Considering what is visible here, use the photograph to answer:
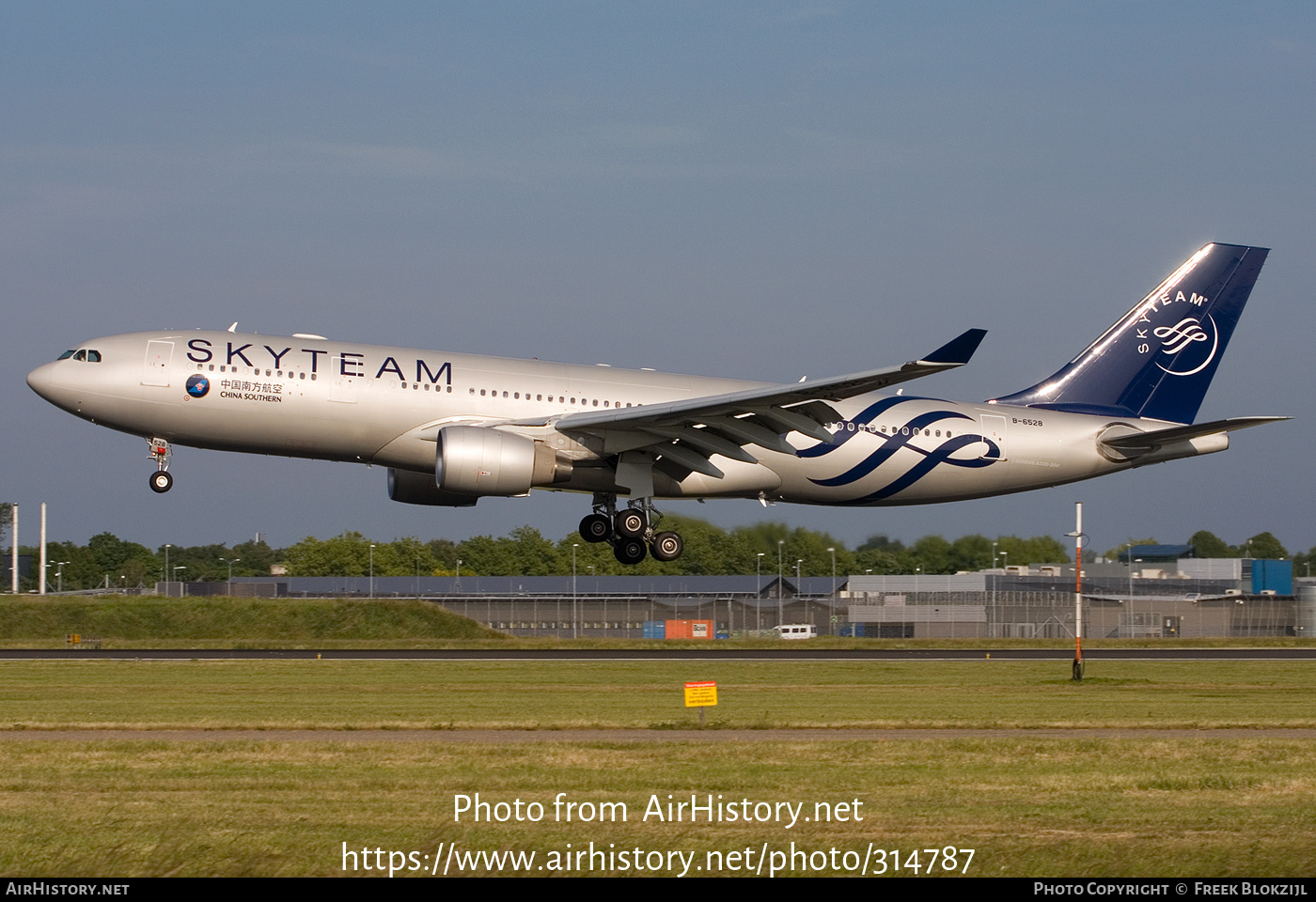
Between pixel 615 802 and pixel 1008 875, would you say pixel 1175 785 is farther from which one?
pixel 615 802

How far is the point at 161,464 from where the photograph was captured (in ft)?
109

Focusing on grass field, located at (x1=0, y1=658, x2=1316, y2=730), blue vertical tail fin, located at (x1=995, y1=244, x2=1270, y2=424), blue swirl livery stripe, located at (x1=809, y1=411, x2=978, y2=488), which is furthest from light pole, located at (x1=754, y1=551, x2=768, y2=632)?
blue swirl livery stripe, located at (x1=809, y1=411, x2=978, y2=488)

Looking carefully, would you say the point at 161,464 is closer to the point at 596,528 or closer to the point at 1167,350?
the point at 596,528

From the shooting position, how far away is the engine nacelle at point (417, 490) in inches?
1389


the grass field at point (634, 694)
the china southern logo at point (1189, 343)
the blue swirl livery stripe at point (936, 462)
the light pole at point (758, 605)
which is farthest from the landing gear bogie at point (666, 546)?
the light pole at point (758, 605)

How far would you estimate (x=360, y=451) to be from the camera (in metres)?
32.9

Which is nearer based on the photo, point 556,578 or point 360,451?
point 360,451

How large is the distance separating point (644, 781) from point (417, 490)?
1692cm

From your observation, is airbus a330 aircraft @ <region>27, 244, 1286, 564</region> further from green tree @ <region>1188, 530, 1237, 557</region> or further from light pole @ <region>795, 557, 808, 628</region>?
→ green tree @ <region>1188, 530, 1237, 557</region>

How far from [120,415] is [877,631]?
5157 centimetres

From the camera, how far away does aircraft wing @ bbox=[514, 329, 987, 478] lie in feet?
103

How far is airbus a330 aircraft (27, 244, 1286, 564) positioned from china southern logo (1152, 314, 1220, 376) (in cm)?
6

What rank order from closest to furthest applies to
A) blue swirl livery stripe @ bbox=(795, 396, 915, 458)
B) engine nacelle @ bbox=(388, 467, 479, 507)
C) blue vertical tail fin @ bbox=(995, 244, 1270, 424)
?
engine nacelle @ bbox=(388, 467, 479, 507), blue swirl livery stripe @ bbox=(795, 396, 915, 458), blue vertical tail fin @ bbox=(995, 244, 1270, 424)
